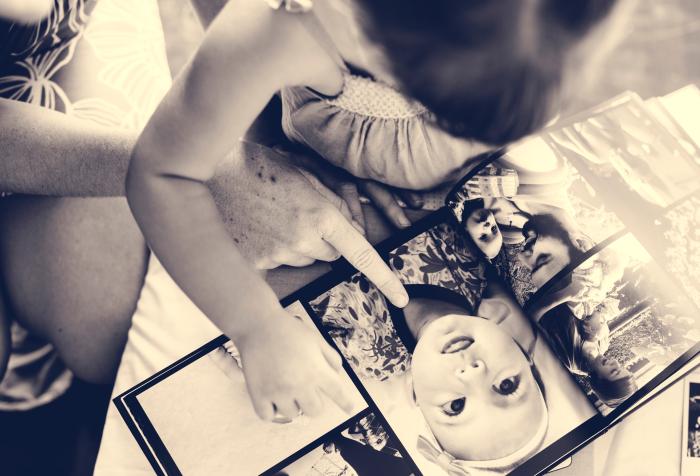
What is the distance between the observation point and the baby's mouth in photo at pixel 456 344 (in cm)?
62

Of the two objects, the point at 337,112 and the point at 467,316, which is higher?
the point at 337,112

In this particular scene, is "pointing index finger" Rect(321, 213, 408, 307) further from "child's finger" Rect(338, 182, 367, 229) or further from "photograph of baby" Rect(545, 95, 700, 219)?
"photograph of baby" Rect(545, 95, 700, 219)

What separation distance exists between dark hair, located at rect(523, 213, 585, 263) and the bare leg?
0.41 metres

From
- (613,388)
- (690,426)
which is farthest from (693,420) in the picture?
(613,388)

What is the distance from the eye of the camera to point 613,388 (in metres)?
0.59

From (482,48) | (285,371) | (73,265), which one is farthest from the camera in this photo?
(73,265)

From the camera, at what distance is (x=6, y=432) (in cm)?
82

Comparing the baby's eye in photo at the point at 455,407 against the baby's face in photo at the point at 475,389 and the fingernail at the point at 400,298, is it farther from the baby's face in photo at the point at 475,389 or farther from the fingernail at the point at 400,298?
the fingernail at the point at 400,298

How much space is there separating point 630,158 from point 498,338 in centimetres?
23

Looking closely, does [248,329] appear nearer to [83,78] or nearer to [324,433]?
[324,433]

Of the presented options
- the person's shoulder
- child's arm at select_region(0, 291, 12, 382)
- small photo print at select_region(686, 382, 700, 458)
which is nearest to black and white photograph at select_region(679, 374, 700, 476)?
small photo print at select_region(686, 382, 700, 458)

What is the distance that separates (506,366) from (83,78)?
21.6 inches

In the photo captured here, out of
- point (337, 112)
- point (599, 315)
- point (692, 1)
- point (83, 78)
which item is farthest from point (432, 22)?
point (692, 1)

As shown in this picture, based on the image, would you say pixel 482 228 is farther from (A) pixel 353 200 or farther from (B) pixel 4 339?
(B) pixel 4 339
